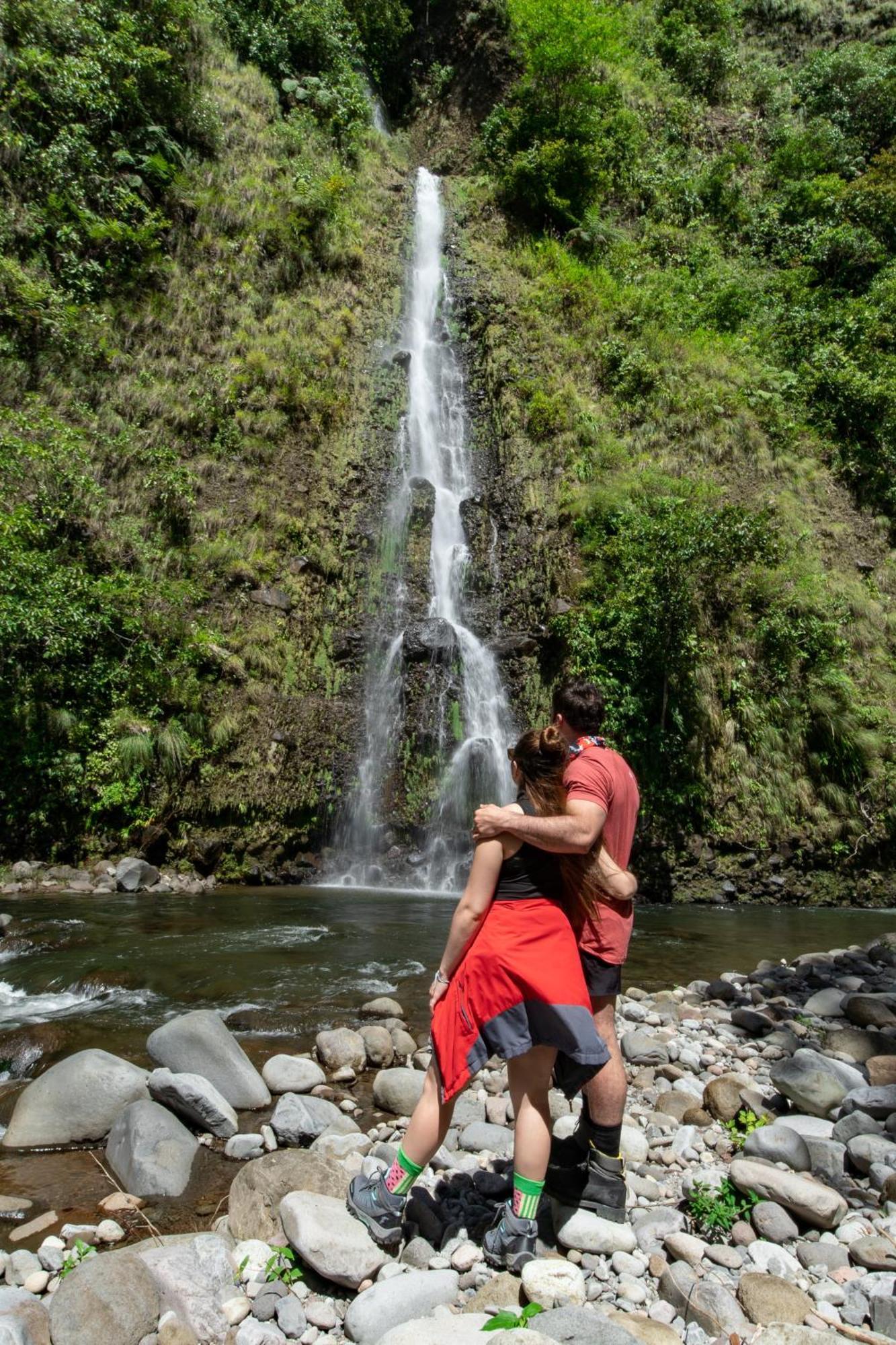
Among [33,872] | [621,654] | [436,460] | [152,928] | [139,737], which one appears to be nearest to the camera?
[152,928]

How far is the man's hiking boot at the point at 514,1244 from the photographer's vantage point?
2729mm

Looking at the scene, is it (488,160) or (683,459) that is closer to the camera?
(683,459)

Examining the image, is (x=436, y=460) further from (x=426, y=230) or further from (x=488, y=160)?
(x=488, y=160)

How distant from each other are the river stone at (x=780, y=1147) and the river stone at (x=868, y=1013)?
2452 mm

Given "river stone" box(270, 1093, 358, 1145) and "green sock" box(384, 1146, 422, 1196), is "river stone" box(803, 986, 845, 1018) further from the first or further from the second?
"green sock" box(384, 1146, 422, 1196)

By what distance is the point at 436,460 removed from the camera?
1712cm

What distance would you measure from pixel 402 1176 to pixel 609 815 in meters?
1.61

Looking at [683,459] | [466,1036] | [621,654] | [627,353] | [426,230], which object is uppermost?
[426,230]

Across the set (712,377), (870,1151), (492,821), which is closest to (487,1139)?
(870,1151)

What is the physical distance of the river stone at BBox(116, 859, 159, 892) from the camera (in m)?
10.8

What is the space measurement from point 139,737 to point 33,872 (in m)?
2.33

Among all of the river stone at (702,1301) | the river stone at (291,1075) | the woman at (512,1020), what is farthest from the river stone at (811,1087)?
the river stone at (291,1075)

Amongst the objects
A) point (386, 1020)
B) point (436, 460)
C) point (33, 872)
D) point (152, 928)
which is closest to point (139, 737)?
point (33, 872)

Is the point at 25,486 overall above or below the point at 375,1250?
above
